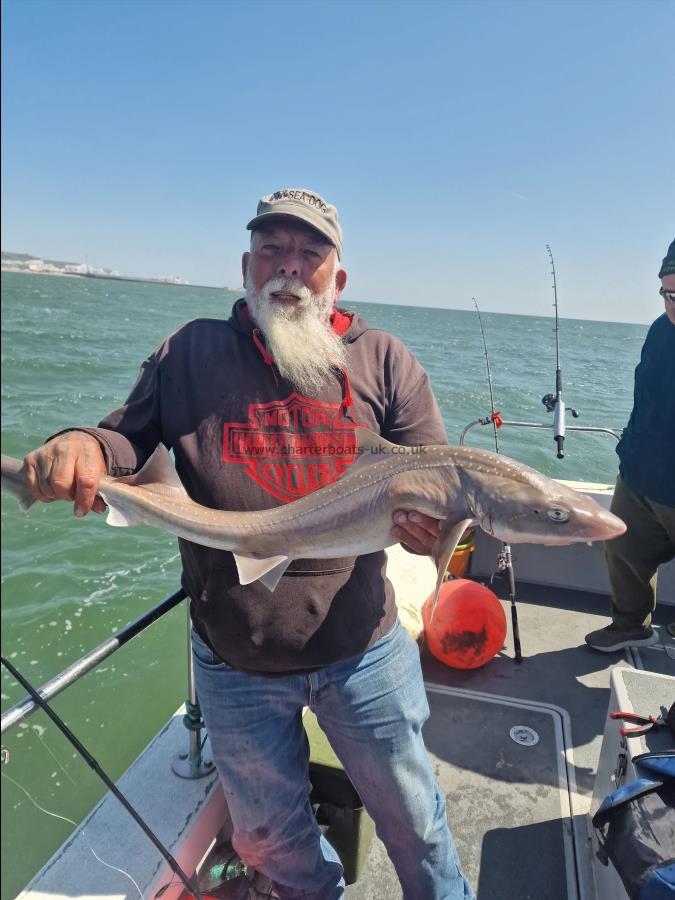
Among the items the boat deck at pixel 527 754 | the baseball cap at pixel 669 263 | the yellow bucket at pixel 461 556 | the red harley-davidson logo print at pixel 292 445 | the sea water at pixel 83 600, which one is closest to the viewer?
the red harley-davidson logo print at pixel 292 445

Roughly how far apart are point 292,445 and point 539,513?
110 centimetres

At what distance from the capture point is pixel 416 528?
2.41 metres

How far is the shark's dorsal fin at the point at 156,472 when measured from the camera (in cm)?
248

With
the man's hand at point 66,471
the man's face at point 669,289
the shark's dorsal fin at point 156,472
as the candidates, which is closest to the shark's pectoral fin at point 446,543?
the shark's dorsal fin at point 156,472

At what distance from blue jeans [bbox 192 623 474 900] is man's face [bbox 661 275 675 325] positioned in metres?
3.05

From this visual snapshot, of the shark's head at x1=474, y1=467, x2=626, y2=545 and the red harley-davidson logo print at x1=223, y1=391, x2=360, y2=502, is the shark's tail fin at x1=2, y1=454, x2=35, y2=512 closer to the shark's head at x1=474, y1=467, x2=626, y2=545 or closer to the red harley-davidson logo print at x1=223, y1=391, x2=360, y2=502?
the red harley-davidson logo print at x1=223, y1=391, x2=360, y2=502

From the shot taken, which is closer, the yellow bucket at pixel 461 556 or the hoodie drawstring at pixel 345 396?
the hoodie drawstring at pixel 345 396

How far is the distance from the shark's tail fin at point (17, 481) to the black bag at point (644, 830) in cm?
259

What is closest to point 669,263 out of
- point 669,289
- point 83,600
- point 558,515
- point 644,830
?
point 669,289

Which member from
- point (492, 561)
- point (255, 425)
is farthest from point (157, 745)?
point (492, 561)

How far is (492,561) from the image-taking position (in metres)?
6.44

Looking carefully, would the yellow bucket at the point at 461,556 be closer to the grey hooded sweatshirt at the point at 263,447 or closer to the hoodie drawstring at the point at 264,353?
the grey hooded sweatshirt at the point at 263,447

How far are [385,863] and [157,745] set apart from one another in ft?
4.83

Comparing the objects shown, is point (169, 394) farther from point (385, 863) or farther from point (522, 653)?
point (522, 653)
